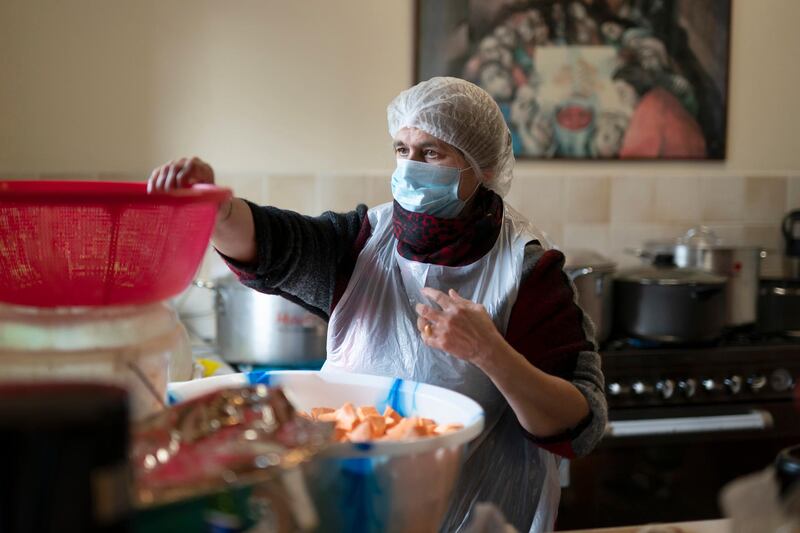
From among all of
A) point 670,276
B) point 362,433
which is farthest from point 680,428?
point 362,433

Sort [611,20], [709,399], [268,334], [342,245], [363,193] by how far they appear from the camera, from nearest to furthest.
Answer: [342,245] < [268,334] < [709,399] < [363,193] < [611,20]

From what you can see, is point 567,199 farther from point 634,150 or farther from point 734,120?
point 734,120

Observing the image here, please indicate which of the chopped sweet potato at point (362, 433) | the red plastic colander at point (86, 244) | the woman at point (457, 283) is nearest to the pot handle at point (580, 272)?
the woman at point (457, 283)

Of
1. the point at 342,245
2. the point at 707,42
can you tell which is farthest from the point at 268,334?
the point at 707,42

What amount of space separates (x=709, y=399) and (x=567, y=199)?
2.65 ft

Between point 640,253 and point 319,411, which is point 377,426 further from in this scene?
point 640,253

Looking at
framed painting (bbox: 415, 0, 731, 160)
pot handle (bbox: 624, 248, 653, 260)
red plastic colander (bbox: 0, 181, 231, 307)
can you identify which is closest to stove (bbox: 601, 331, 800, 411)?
pot handle (bbox: 624, 248, 653, 260)

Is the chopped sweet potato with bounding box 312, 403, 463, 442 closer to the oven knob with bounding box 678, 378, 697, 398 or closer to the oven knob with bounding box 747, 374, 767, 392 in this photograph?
the oven knob with bounding box 678, 378, 697, 398

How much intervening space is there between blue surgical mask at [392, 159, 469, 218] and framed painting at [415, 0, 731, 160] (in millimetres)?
1302

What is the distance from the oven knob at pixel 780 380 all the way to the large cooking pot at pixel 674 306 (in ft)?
0.66

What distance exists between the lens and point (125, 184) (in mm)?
1169

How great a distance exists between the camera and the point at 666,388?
248cm

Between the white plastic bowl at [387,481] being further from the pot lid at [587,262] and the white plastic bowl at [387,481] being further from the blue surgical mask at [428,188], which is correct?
the pot lid at [587,262]

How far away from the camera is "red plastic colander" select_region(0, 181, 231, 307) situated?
0.86 meters
